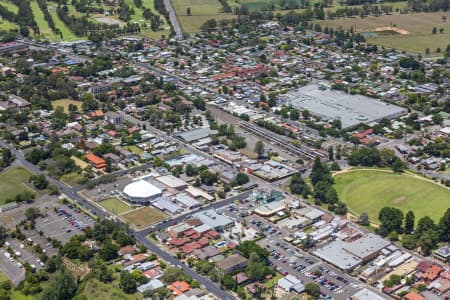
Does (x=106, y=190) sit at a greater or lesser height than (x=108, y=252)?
greater

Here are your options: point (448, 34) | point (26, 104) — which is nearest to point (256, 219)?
point (26, 104)

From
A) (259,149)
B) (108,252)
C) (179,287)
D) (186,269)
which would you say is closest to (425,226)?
(186,269)

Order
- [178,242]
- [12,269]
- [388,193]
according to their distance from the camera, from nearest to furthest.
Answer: [12,269]
[178,242]
[388,193]

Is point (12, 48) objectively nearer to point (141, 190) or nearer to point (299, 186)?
point (141, 190)

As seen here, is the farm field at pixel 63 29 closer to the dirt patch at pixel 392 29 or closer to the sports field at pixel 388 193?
the dirt patch at pixel 392 29

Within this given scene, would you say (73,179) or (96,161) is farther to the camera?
(96,161)

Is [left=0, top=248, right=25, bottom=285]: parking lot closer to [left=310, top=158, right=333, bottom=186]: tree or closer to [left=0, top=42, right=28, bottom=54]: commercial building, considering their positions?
[left=310, top=158, right=333, bottom=186]: tree
